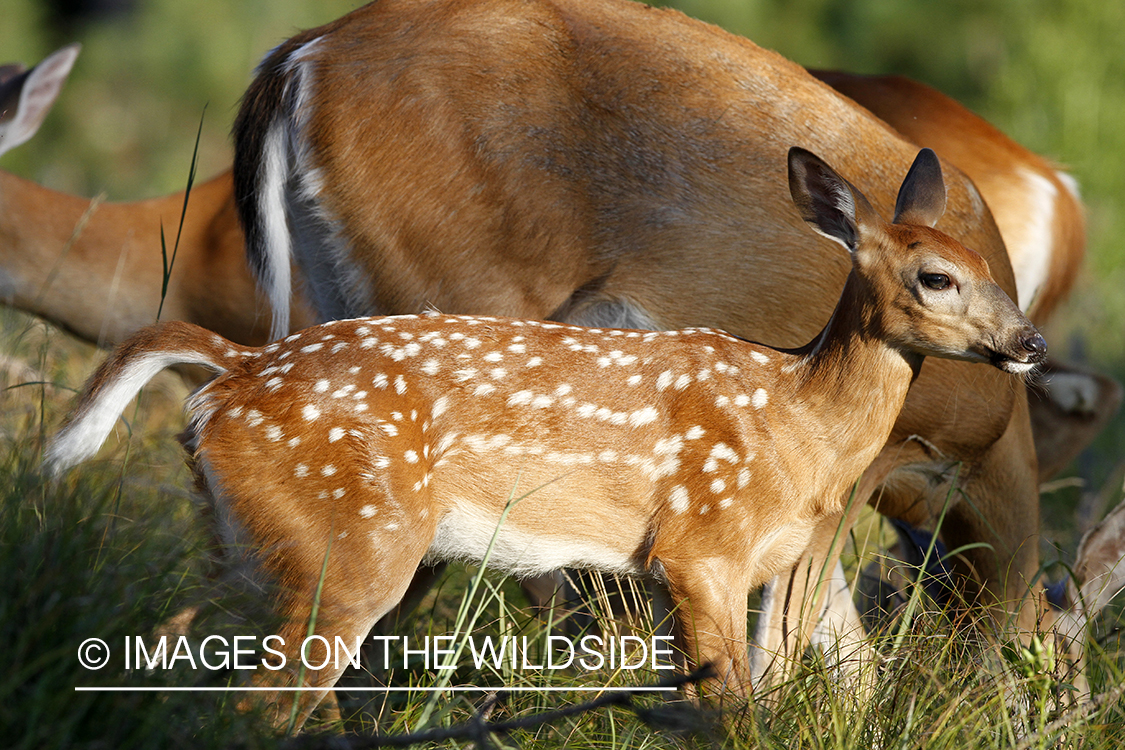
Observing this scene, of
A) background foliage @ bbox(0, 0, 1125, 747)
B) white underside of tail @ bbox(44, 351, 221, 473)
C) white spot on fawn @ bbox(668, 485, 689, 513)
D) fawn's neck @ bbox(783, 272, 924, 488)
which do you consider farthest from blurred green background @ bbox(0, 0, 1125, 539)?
white underside of tail @ bbox(44, 351, 221, 473)

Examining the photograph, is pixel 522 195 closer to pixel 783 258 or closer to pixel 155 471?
pixel 783 258

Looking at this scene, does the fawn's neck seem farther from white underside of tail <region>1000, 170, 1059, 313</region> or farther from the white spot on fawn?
white underside of tail <region>1000, 170, 1059, 313</region>

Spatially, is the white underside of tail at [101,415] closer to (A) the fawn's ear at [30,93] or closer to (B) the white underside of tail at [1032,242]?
(A) the fawn's ear at [30,93]

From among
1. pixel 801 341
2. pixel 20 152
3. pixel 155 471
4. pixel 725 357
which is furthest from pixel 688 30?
pixel 20 152

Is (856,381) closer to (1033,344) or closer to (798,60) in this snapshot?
(1033,344)

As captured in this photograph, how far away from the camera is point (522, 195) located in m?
3.55

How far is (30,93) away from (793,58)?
10.6m

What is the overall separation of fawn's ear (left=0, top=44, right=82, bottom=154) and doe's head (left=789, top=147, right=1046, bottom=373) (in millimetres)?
3767

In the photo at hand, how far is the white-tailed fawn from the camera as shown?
2.56 metres

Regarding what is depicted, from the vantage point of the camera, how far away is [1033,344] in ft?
8.57

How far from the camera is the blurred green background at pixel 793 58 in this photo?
9.98m

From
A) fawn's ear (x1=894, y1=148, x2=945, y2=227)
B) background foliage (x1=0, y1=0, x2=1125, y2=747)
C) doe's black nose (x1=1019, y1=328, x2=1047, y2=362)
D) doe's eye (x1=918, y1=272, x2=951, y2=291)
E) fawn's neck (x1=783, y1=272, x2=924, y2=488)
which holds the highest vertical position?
fawn's ear (x1=894, y1=148, x2=945, y2=227)

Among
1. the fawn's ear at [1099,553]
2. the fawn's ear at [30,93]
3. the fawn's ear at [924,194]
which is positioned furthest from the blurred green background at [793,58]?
the fawn's ear at [924,194]

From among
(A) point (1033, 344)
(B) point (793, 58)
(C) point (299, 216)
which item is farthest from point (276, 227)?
(B) point (793, 58)
